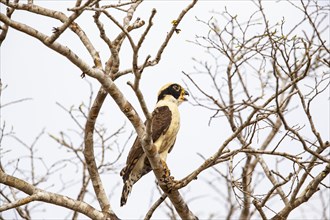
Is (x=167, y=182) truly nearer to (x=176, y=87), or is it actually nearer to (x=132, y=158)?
(x=132, y=158)

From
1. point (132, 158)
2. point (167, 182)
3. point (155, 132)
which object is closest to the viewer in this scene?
point (167, 182)

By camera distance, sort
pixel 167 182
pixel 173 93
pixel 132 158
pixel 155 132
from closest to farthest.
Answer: pixel 167 182 → pixel 132 158 → pixel 155 132 → pixel 173 93

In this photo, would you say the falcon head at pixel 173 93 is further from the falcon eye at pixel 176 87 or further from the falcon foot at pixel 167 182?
the falcon foot at pixel 167 182

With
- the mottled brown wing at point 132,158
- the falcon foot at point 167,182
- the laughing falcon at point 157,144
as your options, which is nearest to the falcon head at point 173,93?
the laughing falcon at point 157,144

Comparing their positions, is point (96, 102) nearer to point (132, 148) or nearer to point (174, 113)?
point (132, 148)

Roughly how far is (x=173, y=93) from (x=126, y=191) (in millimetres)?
1632

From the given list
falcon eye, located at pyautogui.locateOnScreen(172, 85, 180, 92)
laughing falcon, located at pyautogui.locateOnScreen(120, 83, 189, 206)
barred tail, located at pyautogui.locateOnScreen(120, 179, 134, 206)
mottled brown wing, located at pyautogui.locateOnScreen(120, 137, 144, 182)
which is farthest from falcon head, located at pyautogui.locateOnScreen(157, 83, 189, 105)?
barred tail, located at pyautogui.locateOnScreen(120, 179, 134, 206)

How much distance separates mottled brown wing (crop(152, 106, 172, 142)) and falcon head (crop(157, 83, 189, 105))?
1.59 feet

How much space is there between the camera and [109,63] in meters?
4.61

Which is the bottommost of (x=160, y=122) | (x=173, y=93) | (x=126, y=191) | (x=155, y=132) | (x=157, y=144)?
(x=126, y=191)

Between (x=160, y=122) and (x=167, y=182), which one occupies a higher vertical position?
(x=160, y=122)

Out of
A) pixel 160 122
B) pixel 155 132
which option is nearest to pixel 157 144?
pixel 155 132

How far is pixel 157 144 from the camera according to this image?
18.9 ft

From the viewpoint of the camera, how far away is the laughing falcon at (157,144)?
18.2ft
